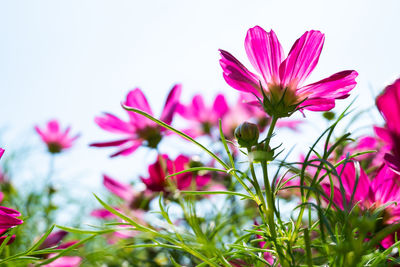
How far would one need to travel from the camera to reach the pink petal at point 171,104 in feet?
1.82

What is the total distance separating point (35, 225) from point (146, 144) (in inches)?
20.0

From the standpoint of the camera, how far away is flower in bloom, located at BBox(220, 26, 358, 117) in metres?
0.34

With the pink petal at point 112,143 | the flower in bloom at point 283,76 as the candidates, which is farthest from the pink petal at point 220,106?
the flower in bloom at point 283,76

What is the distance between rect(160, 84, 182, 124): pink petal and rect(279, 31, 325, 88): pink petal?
23 cm

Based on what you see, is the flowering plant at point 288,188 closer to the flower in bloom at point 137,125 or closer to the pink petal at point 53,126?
the flower in bloom at point 137,125

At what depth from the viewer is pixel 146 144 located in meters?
0.60

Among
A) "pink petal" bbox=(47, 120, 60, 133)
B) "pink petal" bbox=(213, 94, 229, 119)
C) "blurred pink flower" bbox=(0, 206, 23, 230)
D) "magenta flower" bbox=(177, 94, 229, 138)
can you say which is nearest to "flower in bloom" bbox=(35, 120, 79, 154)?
"pink petal" bbox=(47, 120, 60, 133)

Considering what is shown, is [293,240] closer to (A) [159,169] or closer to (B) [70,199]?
(A) [159,169]

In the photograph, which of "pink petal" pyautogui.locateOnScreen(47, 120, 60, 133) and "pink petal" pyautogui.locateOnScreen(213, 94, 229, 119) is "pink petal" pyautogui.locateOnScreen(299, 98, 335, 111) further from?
"pink petal" pyautogui.locateOnScreen(47, 120, 60, 133)

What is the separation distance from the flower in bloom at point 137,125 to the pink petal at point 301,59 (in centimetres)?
23

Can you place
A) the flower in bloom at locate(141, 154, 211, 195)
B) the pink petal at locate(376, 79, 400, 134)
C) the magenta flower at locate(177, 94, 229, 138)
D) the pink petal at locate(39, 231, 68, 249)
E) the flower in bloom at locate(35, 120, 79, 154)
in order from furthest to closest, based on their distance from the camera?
the flower in bloom at locate(35, 120, 79, 154) < the magenta flower at locate(177, 94, 229, 138) < the flower in bloom at locate(141, 154, 211, 195) < the pink petal at locate(39, 231, 68, 249) < the pink petal at locate(376, 79, 400, 134)

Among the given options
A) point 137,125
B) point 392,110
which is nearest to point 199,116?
point 137,125

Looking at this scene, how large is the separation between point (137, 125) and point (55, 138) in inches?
25.9

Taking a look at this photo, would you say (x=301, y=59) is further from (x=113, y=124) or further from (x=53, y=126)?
(x=53, y=126)
